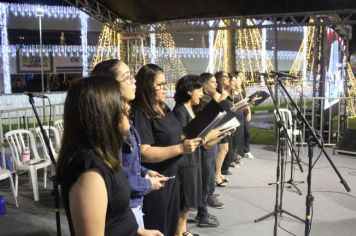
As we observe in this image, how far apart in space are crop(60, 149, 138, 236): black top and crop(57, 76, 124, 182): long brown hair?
0.03 meters

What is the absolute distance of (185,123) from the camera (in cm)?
289

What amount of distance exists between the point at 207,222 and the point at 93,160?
8.44 ft

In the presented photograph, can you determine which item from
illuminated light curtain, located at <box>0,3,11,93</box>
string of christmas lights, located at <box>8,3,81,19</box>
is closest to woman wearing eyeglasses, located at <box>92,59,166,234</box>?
illuminated light curtain, located at <box>0,3,11,93</box>

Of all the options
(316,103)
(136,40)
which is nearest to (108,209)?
(136,40)

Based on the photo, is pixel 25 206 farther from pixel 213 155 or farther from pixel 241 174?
pixel 241 174

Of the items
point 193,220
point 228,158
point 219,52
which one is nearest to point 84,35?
point 219,52

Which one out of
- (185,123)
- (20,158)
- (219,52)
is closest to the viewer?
(185,123)

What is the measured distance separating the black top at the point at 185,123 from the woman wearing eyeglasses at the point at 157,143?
0.44m

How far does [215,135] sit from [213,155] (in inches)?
40.4

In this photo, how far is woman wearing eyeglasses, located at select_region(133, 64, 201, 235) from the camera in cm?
213

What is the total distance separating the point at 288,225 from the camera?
354 centimetres

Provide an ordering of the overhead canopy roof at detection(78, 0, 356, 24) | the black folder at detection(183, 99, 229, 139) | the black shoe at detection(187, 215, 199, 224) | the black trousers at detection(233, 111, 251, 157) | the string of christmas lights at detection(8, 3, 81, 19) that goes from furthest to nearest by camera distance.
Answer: the string of christmas lights at detection(8, 3, 81, 19) < the overhead canopy roof at detection(78, 0, 356, 24) < the black trousers at detection(233, 111, 251, 157) < the black shoe at detection(187, 215, 199, 224) < the black folder at detection(183, 99, 229, 139)

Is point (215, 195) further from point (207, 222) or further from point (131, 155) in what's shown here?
point (131, 155)

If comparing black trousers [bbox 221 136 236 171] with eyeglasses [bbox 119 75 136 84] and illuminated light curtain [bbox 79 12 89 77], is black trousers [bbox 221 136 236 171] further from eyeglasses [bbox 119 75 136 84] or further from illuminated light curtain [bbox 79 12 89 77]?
illuminated light curtain [bbox 79 12 89 77]
